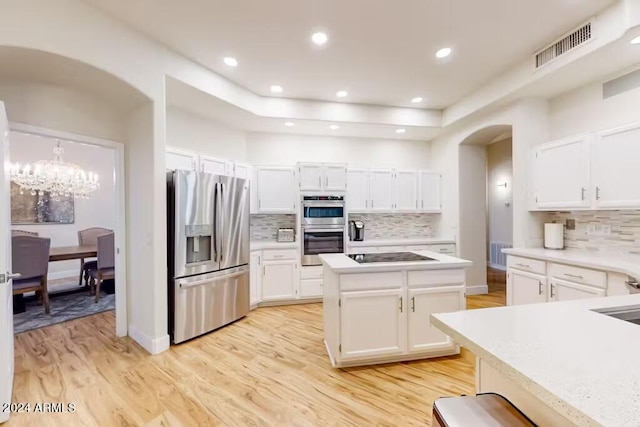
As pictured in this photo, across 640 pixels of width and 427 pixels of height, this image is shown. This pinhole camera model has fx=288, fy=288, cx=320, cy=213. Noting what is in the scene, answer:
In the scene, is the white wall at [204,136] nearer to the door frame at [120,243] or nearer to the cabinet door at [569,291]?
the door frame at [120,243]

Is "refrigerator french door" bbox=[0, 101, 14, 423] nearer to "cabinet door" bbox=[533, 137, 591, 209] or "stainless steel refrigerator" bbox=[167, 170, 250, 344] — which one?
"stainless steel refrigerator" bbox=[167, 170, 250, 344]

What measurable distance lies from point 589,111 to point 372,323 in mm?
3245

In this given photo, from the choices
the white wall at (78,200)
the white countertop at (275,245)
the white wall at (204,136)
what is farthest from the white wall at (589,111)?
the white wall at (78,200)

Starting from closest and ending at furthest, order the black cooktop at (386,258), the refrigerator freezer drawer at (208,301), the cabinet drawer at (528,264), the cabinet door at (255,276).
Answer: the black cooktop at (386,258)
the cabinet drawer at (528,264)
the refrigerator freezer drawer at (208,301)
the cabinet door at (255,276)

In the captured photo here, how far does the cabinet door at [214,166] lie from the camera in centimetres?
375

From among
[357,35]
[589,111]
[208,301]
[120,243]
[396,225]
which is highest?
[357,35]

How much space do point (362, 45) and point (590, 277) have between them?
2950mm

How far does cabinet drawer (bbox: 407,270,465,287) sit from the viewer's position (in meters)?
2.54

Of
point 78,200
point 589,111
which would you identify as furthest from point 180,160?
point 589,111

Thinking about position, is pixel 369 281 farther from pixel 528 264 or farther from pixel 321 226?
pixel 321 226

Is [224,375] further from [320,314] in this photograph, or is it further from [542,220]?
[542,220]

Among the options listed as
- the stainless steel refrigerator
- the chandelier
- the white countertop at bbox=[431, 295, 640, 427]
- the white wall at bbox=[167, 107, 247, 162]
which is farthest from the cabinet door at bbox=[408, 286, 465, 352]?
the chandelier

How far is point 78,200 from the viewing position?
5902 millimetres

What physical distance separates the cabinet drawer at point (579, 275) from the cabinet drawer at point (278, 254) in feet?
9.94
